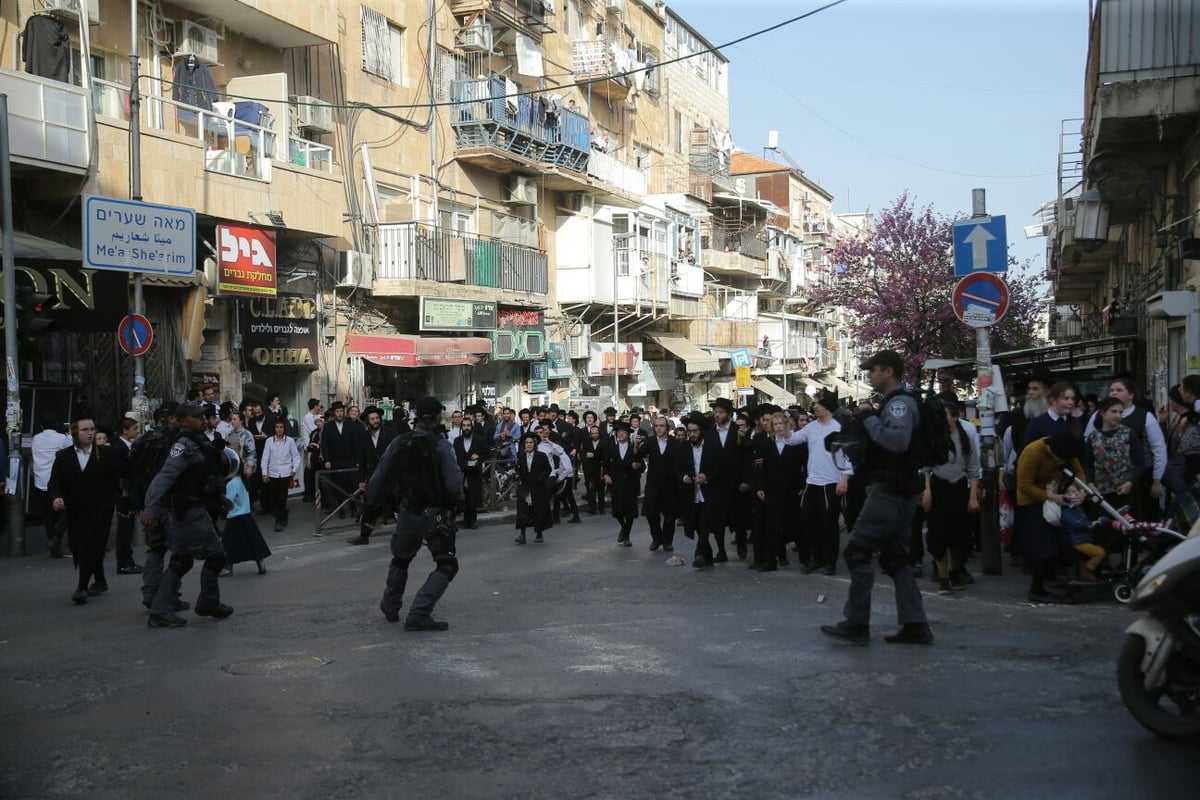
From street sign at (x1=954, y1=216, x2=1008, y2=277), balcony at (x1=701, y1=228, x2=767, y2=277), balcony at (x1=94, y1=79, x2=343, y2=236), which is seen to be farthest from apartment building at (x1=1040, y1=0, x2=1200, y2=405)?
balcony at (x1=701, y1=228, x2=767, y2=277)

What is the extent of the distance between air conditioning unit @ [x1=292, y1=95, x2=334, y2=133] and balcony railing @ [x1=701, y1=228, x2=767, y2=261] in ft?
85.9

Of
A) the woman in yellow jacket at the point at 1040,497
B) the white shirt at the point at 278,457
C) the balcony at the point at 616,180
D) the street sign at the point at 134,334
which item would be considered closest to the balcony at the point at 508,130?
the balcony at the point at 616,180

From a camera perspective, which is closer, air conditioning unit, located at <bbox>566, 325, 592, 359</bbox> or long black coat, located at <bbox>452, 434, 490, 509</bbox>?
long black coat, located at <bbox>452, 434, 490, 509</bbox>

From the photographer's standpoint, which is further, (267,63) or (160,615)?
(267,63)

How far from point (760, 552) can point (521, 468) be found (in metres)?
4.66

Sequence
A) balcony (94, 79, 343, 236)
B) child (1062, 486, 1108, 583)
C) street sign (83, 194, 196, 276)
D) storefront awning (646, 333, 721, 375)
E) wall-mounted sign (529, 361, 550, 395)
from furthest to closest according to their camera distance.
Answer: storefront awning (646, 333, 721, 375) < wall-mounted sign (529, 361, 550, 395) < balcony (94, 79, 343, 236) < street sign (83, 194, 196, 276) < child (1062, 486, 1108, 583)

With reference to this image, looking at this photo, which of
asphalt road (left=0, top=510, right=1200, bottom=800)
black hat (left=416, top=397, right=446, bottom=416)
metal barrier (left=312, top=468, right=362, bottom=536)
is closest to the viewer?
asphalt road (left=0, top=510, right=1200, bottom=800)

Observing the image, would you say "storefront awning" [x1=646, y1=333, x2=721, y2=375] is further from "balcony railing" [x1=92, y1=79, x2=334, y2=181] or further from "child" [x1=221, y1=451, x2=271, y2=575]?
"child" [x1=221, y1=451, x2=271, y2=575]

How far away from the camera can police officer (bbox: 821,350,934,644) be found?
8.03 m

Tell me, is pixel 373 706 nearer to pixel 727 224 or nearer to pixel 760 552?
pixel 760 552

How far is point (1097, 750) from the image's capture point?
5590 millimetres

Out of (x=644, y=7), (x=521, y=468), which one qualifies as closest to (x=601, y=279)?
(x=644, y=7)

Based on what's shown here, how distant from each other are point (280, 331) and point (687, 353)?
22805 millimetres

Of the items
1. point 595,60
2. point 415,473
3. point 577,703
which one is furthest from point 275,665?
point 595,60
